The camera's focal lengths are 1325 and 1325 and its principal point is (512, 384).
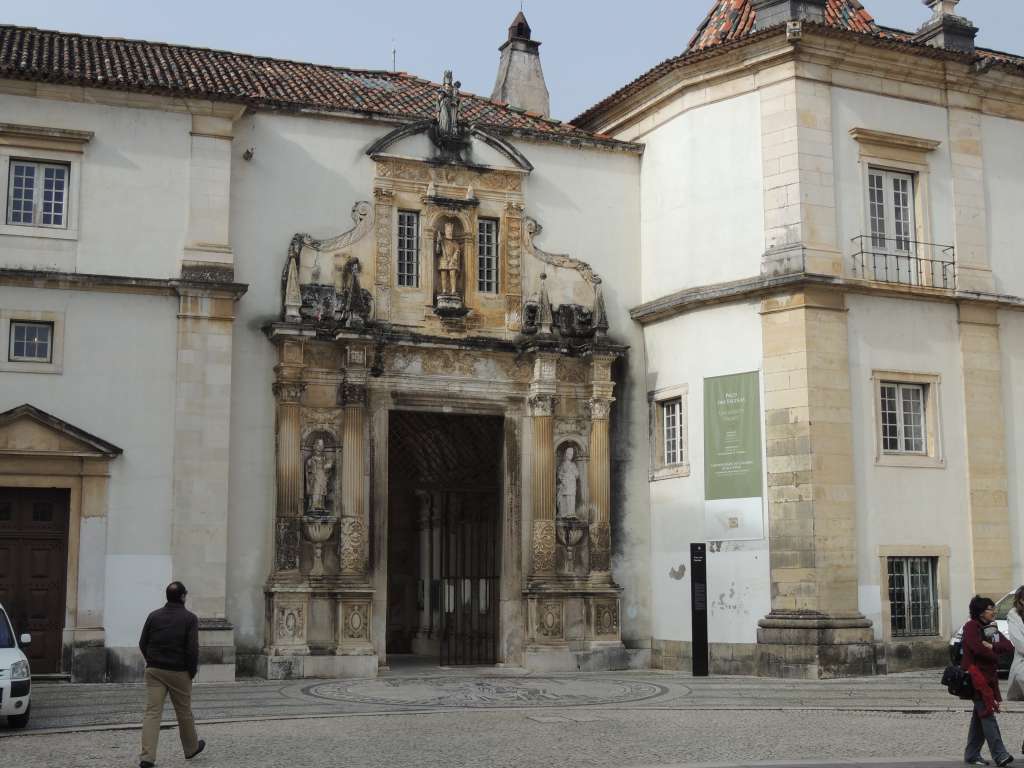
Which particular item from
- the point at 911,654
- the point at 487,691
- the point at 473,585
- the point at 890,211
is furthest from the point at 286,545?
the point at 890,211

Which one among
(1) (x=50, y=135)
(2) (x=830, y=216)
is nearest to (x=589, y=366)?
(2) (x=830, y=216)

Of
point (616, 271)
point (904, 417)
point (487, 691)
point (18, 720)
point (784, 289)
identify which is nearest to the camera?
point (18, 720)

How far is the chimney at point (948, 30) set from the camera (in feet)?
76.5

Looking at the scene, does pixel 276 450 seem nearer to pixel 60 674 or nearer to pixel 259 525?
pixel 259 525

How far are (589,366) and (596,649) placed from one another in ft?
15.8

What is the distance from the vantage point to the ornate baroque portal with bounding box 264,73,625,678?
2075 centimetres

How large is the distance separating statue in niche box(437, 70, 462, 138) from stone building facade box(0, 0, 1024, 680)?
0.18 ft

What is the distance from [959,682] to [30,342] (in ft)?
46.7

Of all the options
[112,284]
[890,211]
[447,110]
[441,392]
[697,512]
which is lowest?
[697,512]

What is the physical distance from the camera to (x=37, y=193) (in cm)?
2030

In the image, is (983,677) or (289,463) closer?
(983,677)

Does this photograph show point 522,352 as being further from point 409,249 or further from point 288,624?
point 288,624

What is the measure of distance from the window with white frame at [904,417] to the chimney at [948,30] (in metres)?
6.18

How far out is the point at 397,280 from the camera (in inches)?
883
